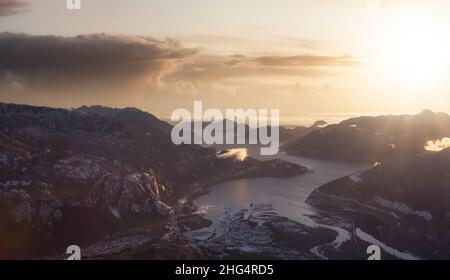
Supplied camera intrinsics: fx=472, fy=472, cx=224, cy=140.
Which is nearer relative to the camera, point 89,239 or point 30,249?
point 30,249

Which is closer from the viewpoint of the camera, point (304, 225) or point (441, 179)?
point (304, 225)

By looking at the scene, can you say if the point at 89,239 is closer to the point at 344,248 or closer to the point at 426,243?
the point at 344,248

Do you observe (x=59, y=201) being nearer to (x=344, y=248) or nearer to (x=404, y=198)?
(x=344, y=248)

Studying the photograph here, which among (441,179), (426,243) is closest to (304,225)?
(426,243)
